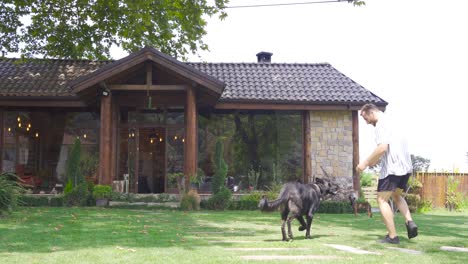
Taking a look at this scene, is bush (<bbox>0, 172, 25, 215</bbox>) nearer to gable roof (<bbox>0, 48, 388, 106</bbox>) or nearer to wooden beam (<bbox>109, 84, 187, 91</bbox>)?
gable roof (<bbox>0, 48, 388, 106</bbox>)

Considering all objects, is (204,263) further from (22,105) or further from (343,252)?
(22,105)

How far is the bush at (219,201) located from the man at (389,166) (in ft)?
26.2

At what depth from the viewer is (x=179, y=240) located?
283 inches

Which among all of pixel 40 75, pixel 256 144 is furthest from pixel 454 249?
pixel 40 75

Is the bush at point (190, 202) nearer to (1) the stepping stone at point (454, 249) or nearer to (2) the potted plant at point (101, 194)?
(2) the potted plant at point (101, 194)

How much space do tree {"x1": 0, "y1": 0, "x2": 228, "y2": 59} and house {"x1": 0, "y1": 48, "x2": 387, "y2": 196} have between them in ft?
4.45

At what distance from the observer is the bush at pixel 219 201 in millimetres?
14633

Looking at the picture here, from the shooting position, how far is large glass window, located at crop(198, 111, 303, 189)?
58.5 feet

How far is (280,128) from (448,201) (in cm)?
669

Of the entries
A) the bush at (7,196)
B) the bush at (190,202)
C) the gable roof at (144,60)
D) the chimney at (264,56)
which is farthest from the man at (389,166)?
the chimney at (264,56)

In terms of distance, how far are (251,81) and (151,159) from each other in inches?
185

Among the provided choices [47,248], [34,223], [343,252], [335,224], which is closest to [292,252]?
[343,252]

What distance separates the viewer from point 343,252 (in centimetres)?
600

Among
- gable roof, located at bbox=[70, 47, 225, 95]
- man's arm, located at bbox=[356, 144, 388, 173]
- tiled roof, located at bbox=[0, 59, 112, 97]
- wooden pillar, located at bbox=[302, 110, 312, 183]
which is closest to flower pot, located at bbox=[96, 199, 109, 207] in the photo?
gable roof, located at bbox=[70, 47, 225, 95]
